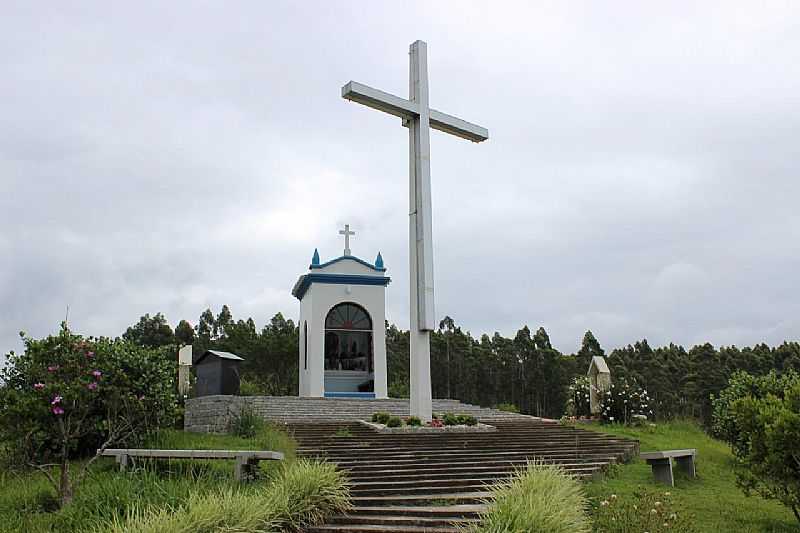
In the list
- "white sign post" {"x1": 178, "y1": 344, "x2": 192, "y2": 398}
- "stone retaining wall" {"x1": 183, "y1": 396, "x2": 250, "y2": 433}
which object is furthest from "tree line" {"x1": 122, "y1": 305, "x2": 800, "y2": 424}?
"stone retaining wall" {"x1": 183, "y1": 396, "x2": 250, "y2": 433}

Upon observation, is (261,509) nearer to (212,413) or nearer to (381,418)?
(212,413)

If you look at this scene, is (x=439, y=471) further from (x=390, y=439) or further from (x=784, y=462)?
(x=784, y=462)

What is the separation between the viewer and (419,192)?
48.7 feet

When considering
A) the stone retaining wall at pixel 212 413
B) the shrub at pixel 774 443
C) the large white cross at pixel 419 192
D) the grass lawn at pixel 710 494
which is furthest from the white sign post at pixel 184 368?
the shrub at pixel 774 443

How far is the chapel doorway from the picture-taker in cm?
2312

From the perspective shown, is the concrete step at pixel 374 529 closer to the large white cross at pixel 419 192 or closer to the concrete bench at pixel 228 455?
the concrete bench at pixel 228 455

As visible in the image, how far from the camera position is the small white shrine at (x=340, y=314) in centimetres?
2202

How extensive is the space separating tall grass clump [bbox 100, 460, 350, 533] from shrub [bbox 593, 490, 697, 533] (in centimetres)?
260

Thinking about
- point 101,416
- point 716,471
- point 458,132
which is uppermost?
point 458,132

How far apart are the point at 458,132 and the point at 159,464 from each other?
936 centimetres

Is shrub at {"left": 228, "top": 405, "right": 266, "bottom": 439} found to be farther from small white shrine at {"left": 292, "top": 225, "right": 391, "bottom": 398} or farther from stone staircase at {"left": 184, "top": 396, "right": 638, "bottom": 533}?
small white shrine at {"left": 292, "top": 225, "right": 391, "bottom": 398}

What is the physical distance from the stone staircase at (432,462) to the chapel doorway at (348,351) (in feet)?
28.4

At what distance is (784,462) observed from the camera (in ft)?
23.8

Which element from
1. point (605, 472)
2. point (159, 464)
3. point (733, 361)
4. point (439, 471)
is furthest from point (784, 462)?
point (733, 361)
